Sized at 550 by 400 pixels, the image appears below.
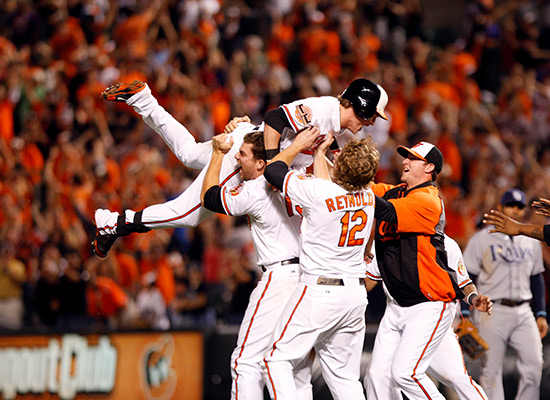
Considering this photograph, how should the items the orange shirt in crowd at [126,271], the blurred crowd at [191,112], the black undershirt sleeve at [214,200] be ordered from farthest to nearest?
the orange shirt in crowd at [126,271] → the blurred crowd at [191,112] → the black undershirt sleeve at [214,200]

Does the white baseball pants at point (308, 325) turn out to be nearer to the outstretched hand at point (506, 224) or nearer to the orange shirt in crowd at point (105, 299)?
the outstretched hand at point (506, 224)

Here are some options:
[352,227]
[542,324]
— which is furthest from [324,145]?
[542,324]

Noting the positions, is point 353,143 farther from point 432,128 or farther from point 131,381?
point 432,128

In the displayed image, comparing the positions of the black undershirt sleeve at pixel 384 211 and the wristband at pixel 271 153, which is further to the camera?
the wristband at pixel 271 153

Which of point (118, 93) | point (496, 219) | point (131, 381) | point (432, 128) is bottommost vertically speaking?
point (131, 381)

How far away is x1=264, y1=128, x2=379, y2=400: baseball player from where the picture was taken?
18.0ft

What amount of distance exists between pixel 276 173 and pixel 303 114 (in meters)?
0.60

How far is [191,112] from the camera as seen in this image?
12766 mm

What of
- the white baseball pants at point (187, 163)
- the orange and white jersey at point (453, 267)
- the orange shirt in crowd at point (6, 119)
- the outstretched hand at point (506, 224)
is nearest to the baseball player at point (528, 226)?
the outstretched hand at point (506, 224)

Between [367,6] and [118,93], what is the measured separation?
33.3ft

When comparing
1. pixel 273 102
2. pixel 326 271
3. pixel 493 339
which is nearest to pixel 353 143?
pixel 326 271

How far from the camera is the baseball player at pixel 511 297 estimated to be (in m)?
7.80

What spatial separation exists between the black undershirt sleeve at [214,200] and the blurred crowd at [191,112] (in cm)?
396

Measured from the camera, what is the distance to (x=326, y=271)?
5582mm
